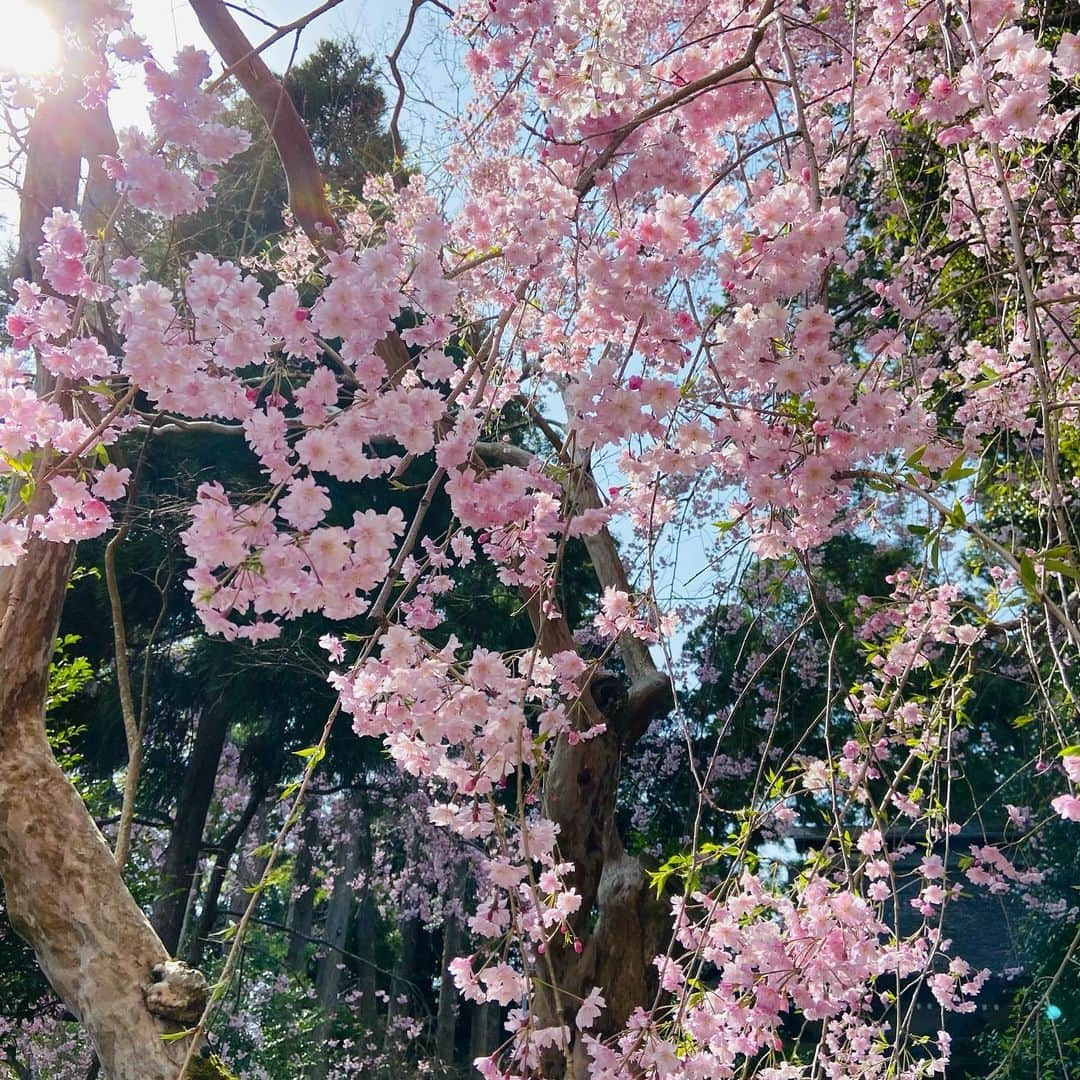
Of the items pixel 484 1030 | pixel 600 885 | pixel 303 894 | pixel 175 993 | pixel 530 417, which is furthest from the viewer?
pixel 303 894

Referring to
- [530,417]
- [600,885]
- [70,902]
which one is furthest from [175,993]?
[530,417]

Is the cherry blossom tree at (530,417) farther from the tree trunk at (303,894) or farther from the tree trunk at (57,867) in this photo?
the tree trunk at (303,894)

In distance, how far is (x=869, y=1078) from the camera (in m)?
2.30

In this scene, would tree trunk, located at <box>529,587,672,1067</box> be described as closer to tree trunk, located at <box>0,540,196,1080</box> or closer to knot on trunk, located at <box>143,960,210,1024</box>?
knot on trunk, located at <box>143,960,210,1024</box>

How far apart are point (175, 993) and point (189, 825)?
167 inches

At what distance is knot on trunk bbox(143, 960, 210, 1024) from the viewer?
2.43 m

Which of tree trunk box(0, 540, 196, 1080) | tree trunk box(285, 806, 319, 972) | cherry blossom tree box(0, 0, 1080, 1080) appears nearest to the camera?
cherry blossom tree box(0, 0, 1080, 1080)

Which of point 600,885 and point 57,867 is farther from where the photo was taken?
point 600,885

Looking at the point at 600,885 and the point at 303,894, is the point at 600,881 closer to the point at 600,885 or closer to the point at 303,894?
the point at 600,885

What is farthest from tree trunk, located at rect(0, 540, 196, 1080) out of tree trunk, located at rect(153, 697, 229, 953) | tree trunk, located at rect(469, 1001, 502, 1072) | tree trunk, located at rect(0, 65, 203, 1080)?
tree trunk, located at rect(469, 1001, 502, 1072)

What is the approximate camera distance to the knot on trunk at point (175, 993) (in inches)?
95.7

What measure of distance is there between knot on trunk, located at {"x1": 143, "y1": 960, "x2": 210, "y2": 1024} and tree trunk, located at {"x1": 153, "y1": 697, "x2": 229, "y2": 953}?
344 centimetres

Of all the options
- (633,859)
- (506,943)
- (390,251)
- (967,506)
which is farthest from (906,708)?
(390,251)

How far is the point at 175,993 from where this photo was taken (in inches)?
96.6
